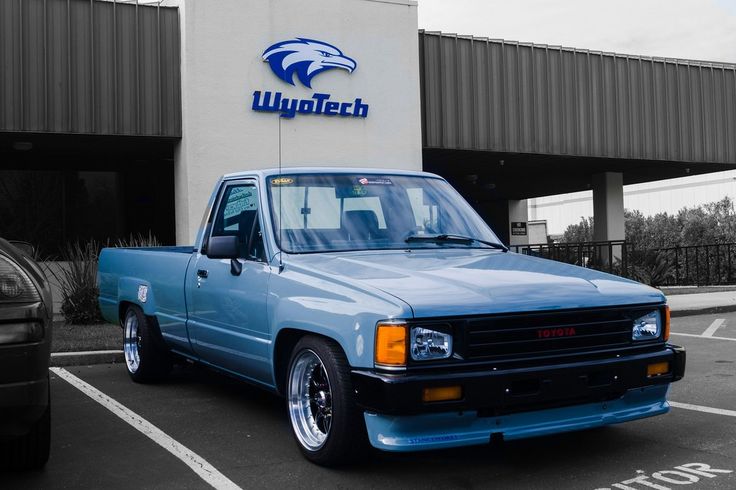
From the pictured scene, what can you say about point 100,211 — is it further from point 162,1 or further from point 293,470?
point 293,470

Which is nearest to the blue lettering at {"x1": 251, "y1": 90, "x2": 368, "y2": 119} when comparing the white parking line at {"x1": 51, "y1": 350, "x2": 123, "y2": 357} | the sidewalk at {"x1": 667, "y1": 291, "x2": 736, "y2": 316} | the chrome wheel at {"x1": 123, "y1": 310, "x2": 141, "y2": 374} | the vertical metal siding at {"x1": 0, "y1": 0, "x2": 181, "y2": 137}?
the vertical metal siding at {"x1": 0, "y1": 0, "x2": 181, "y2": 137}

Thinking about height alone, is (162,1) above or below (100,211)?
above

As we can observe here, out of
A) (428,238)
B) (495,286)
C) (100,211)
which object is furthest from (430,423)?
(100,211)

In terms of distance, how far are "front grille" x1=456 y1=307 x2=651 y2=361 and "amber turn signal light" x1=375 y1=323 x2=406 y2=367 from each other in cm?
31

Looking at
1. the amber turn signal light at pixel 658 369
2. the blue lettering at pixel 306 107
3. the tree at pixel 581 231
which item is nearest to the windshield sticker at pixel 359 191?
the amber turn signal light at pixel 658 369

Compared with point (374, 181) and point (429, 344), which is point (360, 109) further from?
point (429, 344)

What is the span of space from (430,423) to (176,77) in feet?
42.3

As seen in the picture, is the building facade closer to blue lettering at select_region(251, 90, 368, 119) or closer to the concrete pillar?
blue lettering at select_region(251, 90, 368, 119)

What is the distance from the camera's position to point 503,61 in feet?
61.6

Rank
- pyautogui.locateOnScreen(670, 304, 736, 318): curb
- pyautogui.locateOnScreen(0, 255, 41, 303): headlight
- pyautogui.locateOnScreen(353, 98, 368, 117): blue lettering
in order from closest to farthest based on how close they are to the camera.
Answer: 1. pyautogui.locateOnScreen(0, 255, 41, 303): headlight
2. pyautogui.locateOnScreen(670, 304, 736, 318): curb
3. pyautogui.locateOnScreen(353, 98, 368, 117): blue lettering

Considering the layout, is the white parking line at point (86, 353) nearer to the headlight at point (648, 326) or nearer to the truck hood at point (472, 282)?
the truck hood at point (472, 282)

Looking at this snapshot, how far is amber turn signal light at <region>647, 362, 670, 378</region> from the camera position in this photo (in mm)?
4586

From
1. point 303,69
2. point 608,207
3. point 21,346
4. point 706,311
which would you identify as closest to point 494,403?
point 21,346

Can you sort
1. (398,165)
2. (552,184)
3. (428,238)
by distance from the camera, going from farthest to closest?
(552,184) < (398,165) < (428,238)
